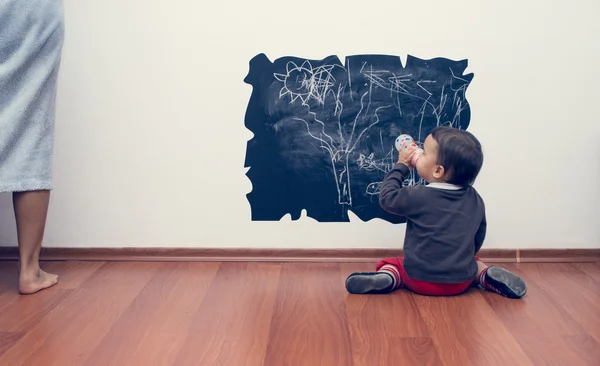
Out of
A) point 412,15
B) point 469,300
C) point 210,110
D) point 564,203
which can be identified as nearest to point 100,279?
point 210,110

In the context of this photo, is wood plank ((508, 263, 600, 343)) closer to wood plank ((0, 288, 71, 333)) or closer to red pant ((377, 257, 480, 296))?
red pant ((377, 257, 480, 296))

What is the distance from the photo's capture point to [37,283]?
180 centimetres

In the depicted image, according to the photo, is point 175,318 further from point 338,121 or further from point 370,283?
point 338,121

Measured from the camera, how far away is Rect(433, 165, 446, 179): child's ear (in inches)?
68.4

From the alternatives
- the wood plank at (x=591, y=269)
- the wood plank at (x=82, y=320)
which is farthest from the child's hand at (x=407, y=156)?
the wood plank at (x=82, y=320)

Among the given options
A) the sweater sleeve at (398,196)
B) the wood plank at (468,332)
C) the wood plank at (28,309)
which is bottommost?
the wood plank at (28,309)

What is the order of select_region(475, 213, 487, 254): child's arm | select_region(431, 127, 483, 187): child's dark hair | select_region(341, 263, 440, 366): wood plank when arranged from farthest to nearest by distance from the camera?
1. select_region(475, 213, 487, 254): child's arm
2. select_region(431, 127, 483, 187): child's dark hair
3. select_region(341, 263, 440, 366): wood plank

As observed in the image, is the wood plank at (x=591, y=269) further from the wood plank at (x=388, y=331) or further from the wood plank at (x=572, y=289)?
the wood plank at (x=388, y=331)

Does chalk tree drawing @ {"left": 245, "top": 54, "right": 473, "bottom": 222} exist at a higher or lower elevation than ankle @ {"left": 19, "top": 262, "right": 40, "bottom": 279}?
higher

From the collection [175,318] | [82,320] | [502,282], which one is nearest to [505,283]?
[502,282]

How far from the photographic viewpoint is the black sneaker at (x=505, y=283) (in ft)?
5.72

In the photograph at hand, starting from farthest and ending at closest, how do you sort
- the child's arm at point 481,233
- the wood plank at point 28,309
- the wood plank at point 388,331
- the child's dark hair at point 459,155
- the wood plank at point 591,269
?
the wood plank at point 591,269 < the child's arm at point 481,233 < the child's dark hair at point 459,155 < the wood plank at point 28,309 < the wood plank at point 388,331

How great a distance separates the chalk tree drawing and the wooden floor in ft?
0.87

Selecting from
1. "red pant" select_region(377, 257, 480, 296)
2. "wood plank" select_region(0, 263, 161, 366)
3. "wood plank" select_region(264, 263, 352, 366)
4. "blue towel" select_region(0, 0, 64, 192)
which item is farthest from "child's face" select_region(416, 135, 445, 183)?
"blue towel" select_region(0, 0, 64, 192)
